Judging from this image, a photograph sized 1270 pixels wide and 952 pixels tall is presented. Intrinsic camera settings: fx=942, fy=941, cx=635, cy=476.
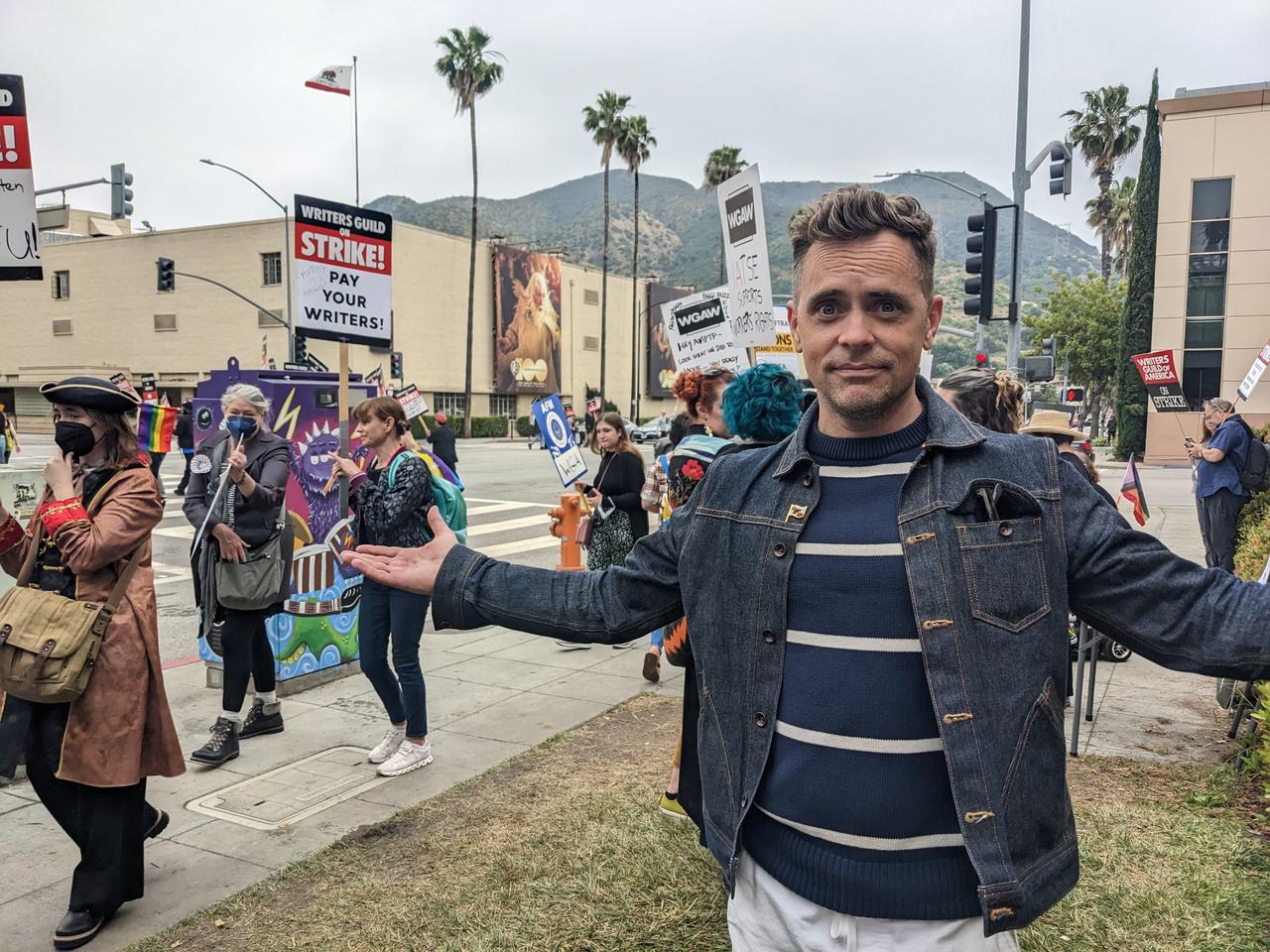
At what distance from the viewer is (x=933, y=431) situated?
65.2 inches

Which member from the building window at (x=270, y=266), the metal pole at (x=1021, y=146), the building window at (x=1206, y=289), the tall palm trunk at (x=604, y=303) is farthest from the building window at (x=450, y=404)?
the metal pole at (x=1021, y=146)

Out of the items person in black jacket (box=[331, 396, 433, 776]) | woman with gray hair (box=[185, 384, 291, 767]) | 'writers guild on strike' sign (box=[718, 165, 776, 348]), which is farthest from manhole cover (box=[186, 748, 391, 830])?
'writers guild on strike' sign (box=[718, 165, 776, 348])

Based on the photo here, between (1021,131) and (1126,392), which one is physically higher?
(1021,131)

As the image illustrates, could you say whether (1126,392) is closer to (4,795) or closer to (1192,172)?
(1192,172)

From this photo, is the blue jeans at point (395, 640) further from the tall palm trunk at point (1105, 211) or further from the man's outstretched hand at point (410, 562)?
the tall palm trunk at point (1105, 211)

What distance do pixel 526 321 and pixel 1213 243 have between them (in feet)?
A: 114

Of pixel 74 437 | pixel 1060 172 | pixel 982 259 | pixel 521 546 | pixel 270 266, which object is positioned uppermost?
pixel 270 266

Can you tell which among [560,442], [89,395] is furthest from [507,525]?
[89,395]

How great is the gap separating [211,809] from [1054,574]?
440 cm

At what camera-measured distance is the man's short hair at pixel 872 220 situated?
1.66 meters

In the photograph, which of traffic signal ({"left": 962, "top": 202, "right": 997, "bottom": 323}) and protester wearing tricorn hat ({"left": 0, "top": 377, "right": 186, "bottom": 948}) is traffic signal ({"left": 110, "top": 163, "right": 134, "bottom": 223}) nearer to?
traffic signal ({"left": 962, "top": 202, "right": 997, "bottom": 323})

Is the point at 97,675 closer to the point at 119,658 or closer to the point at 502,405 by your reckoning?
the point at 119,658

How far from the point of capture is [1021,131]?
15609mm

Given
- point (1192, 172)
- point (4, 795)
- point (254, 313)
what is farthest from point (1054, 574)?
point (254, 313)
